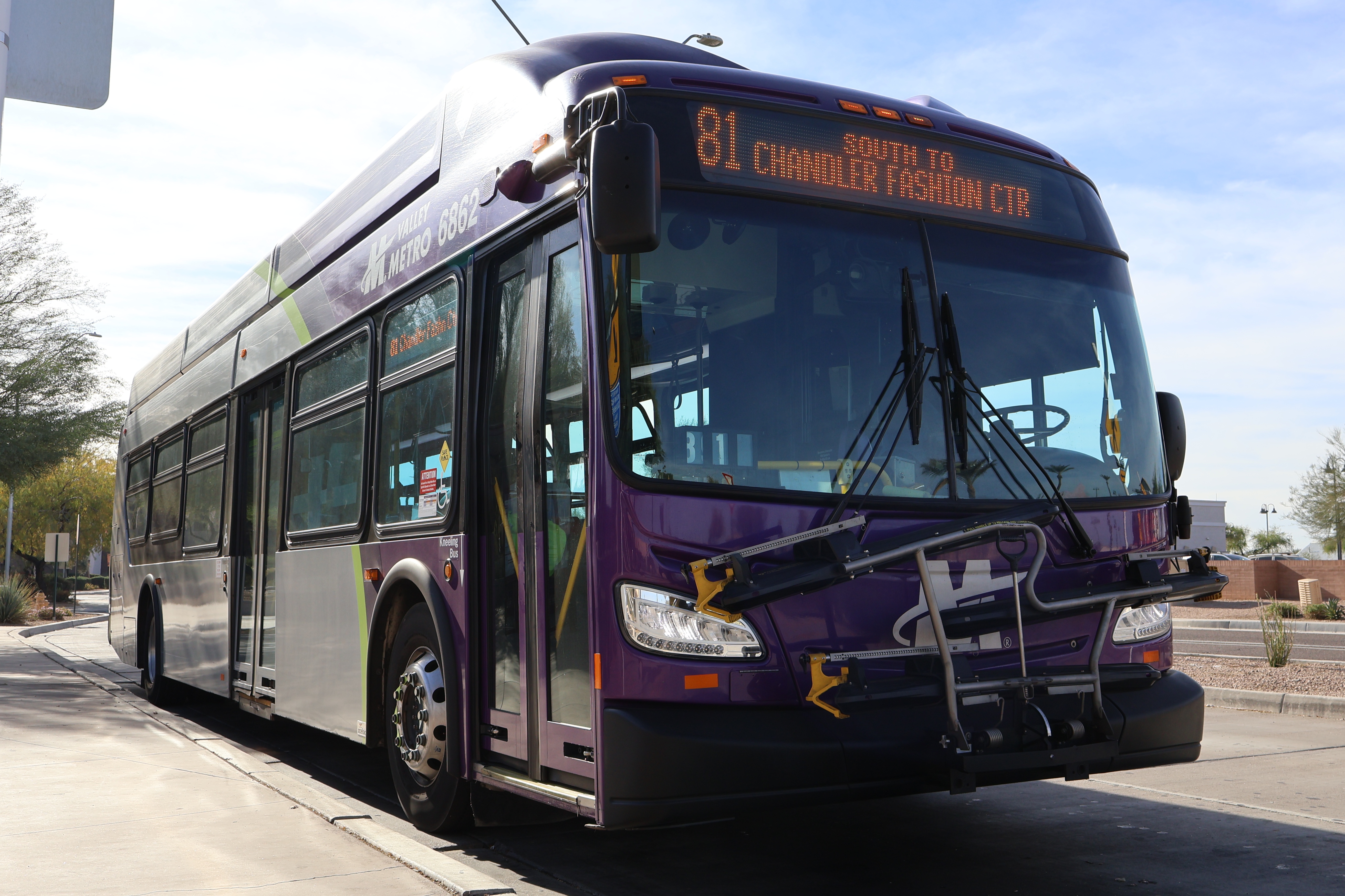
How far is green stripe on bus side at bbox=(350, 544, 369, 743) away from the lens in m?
6.79

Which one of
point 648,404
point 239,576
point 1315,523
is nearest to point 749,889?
point 648,404

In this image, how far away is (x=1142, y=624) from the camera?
5.29 meters

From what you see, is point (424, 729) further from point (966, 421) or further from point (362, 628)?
point (966, 421)

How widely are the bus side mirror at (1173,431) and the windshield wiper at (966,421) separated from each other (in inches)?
43.9

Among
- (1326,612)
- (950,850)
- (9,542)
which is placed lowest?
(950,850)

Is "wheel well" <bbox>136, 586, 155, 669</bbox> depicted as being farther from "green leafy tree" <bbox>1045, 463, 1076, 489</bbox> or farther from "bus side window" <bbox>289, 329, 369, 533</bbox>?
"green leafy tree" <bbox>1045, 463, 1076, 489</bbox>

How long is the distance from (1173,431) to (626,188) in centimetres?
322

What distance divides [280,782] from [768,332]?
5.15m

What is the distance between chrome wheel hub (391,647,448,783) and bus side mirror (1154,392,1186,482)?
12.0ft

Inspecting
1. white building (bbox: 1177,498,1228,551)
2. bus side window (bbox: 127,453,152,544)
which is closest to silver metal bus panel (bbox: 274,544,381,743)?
bus side window (bbox: 127,453,152,544)

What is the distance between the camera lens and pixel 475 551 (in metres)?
5.70

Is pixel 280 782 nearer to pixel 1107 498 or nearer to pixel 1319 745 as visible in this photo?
pixel 1107 498

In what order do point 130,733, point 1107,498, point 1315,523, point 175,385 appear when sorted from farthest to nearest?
1. point 1315,523
2. point 175,385
3. point 130,733
4. point 1107,498

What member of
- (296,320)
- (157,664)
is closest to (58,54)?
(296,320)
